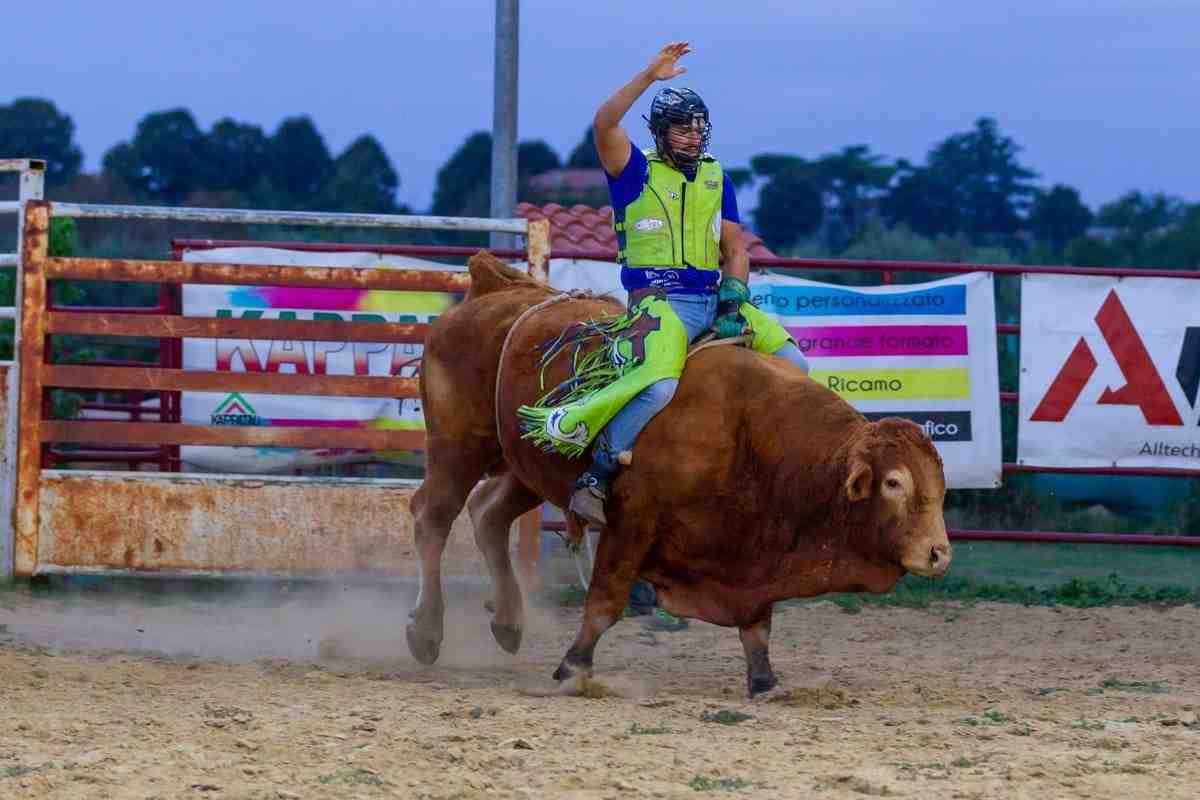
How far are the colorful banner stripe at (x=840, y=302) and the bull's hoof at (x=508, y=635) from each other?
326 cm

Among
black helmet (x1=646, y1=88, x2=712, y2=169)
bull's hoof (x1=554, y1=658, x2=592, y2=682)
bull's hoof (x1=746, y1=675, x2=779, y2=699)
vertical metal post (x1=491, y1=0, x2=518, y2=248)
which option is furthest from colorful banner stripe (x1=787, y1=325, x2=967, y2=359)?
bull's hoof (x1=554, y1=658, x2=592, y2=682)

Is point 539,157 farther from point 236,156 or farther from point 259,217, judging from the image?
point 259,217

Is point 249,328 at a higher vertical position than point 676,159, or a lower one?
lower

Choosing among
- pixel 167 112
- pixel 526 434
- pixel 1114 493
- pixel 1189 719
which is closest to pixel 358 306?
pixel 526 434

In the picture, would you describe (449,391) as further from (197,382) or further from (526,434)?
(197,382)

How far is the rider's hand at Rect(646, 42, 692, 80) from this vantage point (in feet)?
20.9

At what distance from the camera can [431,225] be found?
9.38 metres

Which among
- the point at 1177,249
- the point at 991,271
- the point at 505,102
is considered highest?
the point at 1177,249

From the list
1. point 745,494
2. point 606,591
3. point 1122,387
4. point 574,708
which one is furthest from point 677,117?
point 1122,387

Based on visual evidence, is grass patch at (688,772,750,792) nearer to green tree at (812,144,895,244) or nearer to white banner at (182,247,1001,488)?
white banner at (182,247,1001,488)

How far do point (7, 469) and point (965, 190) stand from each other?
4184cm

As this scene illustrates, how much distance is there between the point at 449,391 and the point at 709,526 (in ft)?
4.95

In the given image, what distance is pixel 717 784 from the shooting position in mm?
4703

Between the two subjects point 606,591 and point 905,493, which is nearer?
point 905,493
